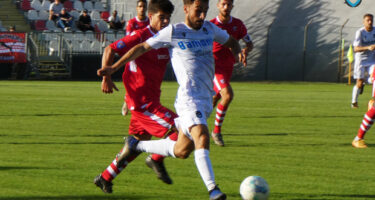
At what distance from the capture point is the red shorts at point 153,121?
24.4ft

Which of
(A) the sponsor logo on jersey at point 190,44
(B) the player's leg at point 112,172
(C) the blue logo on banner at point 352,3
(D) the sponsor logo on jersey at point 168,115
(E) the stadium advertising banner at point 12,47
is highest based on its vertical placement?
(A) the sponsor logo on jersey at point 190,44

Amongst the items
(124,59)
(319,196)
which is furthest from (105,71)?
(319,196)

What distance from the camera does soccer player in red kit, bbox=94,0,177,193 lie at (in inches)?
287

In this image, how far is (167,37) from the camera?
665 centimetres

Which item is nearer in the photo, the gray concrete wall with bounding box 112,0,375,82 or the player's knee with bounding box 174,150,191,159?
the player's knee with bounding box 174,150,191,159

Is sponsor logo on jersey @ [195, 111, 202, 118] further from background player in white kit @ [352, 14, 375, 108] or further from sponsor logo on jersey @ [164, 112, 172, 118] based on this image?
background player in white kit @ [352, 14, 375, 108]

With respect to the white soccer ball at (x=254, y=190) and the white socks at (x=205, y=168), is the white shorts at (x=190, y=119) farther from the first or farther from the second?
the white soccer ball at (x=254, y=190)

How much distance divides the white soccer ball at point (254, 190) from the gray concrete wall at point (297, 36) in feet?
94.4

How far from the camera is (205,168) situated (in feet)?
19.9

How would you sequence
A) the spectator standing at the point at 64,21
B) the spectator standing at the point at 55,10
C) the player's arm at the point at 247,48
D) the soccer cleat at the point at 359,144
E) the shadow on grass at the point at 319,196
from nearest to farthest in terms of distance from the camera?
the shadow on grass at the point at 319,196, the player's arm at the point at 247,48, the soccer cleat at the point at 359,144, the spectator standing at the point at 64,21, the spectator standing at the point at 55,10

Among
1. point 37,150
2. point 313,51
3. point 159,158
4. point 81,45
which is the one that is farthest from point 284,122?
point 313,51

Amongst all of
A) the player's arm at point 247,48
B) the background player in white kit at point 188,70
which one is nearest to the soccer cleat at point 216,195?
the background player in white kit at point 188,70

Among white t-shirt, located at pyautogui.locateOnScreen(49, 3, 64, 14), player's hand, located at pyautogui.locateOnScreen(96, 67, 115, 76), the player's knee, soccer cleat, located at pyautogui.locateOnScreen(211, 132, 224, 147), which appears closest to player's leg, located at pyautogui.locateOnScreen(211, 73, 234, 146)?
soccer cleat, located at pyautogui.locateOnScreen(211, 132, 224, 147)

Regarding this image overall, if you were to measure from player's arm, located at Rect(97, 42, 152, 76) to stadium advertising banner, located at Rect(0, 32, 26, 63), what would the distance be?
82.4 feet
